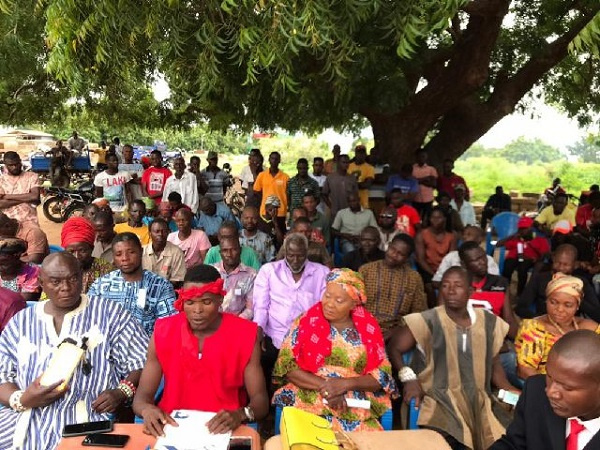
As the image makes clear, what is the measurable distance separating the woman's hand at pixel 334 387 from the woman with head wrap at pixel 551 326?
1.17 meters

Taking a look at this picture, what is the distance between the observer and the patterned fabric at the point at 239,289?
14.7 ft

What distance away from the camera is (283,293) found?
167 inches

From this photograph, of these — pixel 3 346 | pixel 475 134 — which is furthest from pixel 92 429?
pixel 475 134

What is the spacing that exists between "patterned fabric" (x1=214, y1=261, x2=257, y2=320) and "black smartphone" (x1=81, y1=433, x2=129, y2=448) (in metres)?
2.19

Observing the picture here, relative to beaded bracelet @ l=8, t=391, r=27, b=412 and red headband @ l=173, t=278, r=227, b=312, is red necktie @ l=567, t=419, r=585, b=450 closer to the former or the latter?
red headband @ l=173, t=278, r=227, b=312

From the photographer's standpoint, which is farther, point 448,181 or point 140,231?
point 448,181

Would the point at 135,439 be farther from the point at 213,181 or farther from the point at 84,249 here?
the point at 213,181

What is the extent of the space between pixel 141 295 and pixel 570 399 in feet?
8.99

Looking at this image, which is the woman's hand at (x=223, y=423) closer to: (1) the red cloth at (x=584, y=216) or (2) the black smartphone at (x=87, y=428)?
(2) the black smartphone at (x=87, y=428)

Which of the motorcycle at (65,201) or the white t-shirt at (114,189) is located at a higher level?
the motorcycle at (65,201)

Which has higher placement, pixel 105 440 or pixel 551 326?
pixel 551 326

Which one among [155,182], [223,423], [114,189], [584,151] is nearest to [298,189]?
[155,182]

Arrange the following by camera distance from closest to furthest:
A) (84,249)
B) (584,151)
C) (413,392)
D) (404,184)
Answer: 1. (413,392)
2. (84,249)
3. (404,184)
4. (584,151)

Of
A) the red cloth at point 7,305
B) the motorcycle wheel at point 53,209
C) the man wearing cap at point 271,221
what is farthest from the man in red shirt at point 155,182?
the motorcycle wheel at point 53,209
